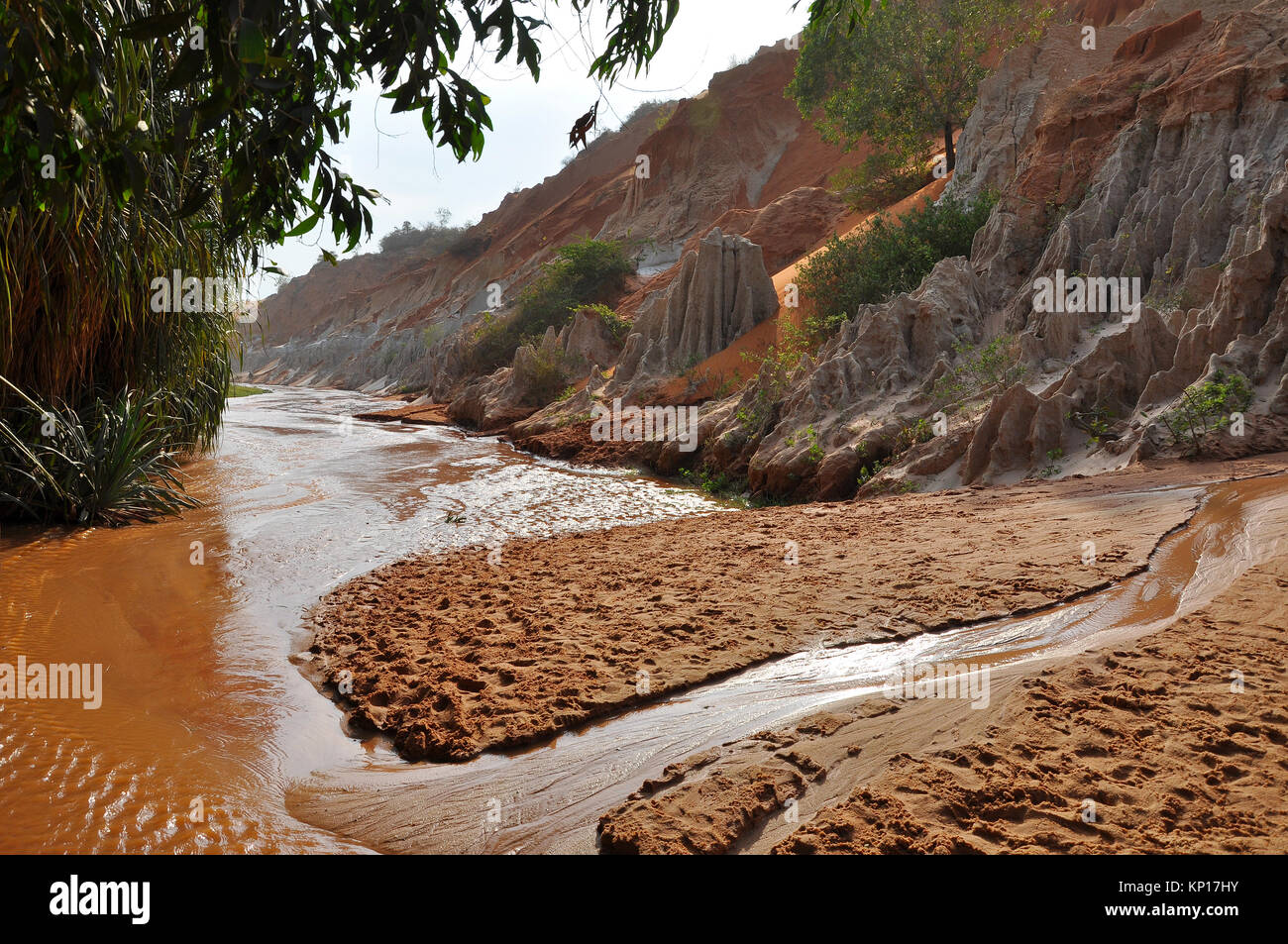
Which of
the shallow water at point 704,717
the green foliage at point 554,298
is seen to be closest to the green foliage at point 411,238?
the green foliage at point 554,298

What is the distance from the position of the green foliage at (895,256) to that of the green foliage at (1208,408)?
7336 mm

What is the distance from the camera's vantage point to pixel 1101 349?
8.01 meters

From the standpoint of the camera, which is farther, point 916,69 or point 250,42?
point 916,69

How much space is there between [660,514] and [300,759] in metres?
5.96

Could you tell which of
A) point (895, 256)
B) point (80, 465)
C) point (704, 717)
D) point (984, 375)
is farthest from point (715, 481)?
point (704, 717)

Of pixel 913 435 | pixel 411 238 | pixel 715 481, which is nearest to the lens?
pixel 913 435

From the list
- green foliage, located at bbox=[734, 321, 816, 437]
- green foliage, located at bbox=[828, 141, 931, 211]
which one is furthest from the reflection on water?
green foliage, located at bbox=[828, 141, 931, 211]

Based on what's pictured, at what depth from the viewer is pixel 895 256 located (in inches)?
570

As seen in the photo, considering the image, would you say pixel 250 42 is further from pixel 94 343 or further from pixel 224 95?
pixel 94 343

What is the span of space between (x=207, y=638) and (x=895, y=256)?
1365 cm

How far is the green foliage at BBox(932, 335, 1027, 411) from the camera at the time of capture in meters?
8.97

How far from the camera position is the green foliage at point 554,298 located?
87.5 feet

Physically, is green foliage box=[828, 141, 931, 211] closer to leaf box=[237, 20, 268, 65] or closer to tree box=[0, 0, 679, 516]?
tree box=[0, 0, 679, 516]
